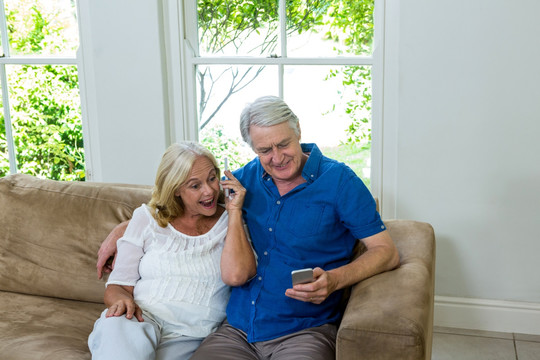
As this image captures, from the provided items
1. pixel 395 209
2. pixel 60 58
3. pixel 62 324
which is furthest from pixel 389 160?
pixel 60 58

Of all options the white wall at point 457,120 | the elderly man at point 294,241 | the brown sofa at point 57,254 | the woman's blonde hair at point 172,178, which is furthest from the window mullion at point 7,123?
the elderly man at point 294,241

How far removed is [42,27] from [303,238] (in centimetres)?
201

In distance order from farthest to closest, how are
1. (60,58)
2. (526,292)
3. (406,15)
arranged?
(60,58) < (526,292) < (406,15)

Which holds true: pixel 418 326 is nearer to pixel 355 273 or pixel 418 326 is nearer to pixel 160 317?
pixel 355 273

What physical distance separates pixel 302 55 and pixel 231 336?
1401mm

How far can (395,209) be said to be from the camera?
9.05 feet

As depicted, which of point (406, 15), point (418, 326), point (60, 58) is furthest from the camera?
point (60, 58)

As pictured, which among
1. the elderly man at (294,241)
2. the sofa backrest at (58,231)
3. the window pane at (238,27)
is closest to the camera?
the elderly man at (294,241)

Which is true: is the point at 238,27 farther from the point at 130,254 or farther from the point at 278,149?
the point at 130,254

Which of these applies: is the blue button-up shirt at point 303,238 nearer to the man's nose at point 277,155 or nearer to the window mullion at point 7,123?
the man's nose at point 277,155

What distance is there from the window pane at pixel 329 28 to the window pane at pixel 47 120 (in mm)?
1190

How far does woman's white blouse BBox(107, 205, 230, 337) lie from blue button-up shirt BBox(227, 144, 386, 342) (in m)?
0.10

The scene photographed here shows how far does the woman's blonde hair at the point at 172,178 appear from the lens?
2014 millimetres

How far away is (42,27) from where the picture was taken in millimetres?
3143
